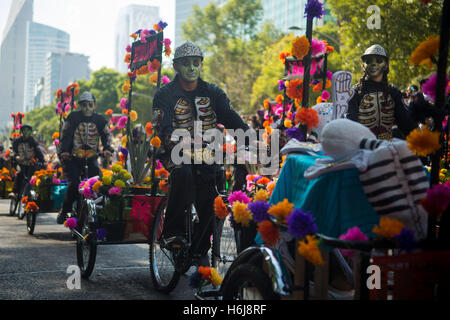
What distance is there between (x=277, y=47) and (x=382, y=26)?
75.4 feet

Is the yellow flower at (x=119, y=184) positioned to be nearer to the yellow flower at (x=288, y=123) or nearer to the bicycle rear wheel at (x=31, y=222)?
the yellow flower at (x=288, y=123)

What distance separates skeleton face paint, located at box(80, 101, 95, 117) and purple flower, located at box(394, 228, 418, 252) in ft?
24.2

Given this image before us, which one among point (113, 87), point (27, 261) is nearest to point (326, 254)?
point (27, 261)

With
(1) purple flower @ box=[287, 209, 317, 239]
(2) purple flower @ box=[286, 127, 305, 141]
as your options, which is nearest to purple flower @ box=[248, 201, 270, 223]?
(1) purple flower @ box=[287, 209, 317, 239]

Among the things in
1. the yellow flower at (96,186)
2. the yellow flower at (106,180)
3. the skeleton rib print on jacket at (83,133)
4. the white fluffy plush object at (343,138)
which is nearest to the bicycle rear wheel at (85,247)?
the yellow flower at (96,186)

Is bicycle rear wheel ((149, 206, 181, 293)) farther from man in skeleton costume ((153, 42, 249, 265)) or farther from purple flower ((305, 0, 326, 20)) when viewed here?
purple flower ((305, 0, 326, 20))

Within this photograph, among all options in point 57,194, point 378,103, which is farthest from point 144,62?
point 378,103

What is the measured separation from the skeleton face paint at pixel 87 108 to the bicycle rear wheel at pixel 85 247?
2969mm

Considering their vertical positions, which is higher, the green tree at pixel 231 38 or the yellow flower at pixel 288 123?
Answer: the green tree at pixel 231 38

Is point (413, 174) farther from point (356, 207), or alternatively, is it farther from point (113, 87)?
point (113, 87)

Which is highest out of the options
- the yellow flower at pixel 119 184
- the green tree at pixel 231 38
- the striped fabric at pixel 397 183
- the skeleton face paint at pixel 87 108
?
the green tree at pixel 231 38

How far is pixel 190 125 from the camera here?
5.35 m

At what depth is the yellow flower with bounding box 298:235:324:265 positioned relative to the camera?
2820mm

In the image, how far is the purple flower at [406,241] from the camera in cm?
262
